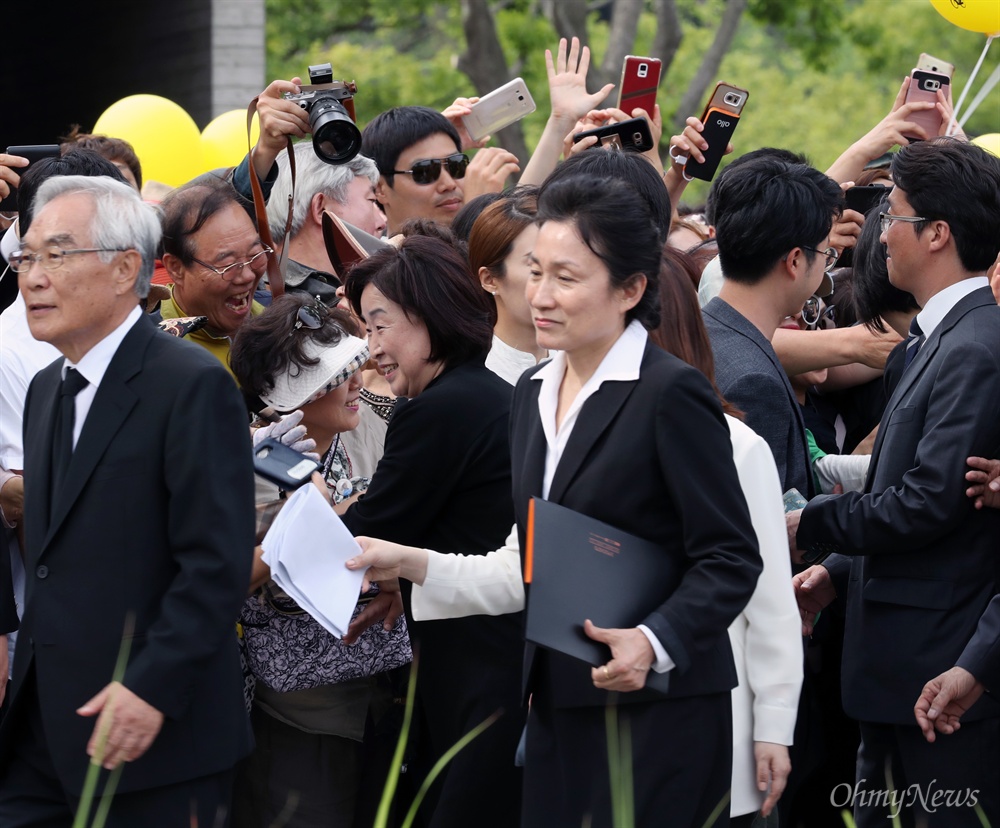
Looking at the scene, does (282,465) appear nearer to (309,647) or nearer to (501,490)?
(501,490)

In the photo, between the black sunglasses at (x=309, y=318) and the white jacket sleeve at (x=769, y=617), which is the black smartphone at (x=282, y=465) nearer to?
the black sunglasses at (x=309, y=318)

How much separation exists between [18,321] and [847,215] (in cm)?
294

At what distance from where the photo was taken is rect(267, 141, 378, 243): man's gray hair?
5.00 meters

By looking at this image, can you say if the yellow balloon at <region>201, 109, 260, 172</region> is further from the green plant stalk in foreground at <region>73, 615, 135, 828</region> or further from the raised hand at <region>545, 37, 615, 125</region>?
the green plant stalk in foreground at <region>73, 615, 135, 828</region>

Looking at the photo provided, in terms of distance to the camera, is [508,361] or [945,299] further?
[508,361]

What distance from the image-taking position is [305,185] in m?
5.08

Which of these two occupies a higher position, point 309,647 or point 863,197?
point 863,197

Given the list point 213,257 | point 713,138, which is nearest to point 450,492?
point 213,257

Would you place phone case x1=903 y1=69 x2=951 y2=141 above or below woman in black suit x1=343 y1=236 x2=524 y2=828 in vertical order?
above

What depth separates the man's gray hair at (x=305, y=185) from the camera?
5.00 metres

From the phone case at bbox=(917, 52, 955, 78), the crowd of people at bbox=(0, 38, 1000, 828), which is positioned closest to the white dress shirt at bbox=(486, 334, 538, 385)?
the crowd of people at bbox=(0, 38, 1000, 828)

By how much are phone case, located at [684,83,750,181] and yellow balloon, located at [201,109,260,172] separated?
4.56 metres

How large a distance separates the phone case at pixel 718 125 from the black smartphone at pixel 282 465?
2.38m

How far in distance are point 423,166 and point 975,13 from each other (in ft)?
8.24
